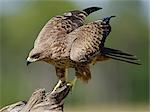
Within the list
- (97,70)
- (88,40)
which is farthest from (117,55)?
(97,70)

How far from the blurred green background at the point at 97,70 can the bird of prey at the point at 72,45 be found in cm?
1488

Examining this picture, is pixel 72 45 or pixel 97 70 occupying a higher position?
pixel 72 45

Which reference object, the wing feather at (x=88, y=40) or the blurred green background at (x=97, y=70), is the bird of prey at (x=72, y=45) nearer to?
the wing feather at (x=88, y=40)

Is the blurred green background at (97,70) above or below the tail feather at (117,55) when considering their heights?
below

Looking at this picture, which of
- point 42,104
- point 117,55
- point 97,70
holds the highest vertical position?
point 42,104

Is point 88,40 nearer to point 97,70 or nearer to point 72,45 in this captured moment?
point 72,45

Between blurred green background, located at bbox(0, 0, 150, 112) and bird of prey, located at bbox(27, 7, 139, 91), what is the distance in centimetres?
1488

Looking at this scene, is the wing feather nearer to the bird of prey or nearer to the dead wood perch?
the bird of prey

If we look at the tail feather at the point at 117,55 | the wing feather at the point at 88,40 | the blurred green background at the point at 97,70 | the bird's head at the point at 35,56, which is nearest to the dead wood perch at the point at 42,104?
the bird's head at the point at 35,56

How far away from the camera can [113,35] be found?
32.2m

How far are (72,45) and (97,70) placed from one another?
21930 mm

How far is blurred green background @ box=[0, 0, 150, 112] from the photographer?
26.1m

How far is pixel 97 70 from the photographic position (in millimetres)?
28562

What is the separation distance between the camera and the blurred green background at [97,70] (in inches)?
1027
